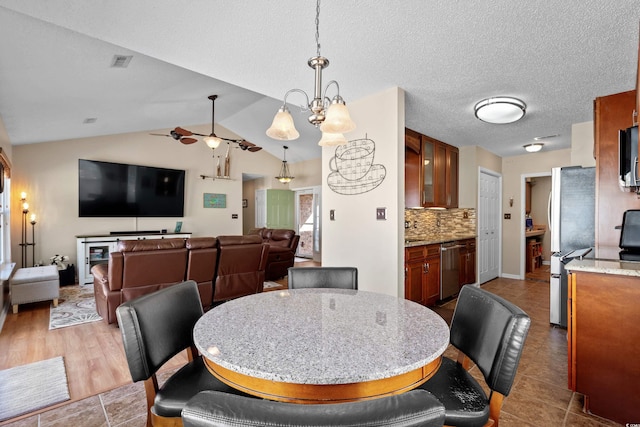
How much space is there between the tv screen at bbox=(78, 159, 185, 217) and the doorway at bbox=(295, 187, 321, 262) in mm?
3319

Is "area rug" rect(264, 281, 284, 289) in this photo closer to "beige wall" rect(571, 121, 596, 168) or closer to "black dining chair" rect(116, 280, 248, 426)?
"black dining chair" rect(116, 280, 248, 426)

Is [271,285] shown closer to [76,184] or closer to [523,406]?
[523,406]

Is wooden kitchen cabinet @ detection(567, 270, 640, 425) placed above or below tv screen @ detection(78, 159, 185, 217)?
below

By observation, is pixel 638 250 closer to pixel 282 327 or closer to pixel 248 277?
pixel 282 327

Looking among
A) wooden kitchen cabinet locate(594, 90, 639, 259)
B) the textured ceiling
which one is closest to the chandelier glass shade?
the textured ceiling

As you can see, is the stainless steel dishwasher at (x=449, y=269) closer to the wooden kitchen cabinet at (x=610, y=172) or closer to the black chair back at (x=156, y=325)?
the wooden kitchen cabinet at (x=610, y=172)

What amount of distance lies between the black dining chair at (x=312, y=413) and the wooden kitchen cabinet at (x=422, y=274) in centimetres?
295

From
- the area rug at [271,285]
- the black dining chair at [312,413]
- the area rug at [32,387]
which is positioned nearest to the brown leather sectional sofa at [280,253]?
the area rug at [271,285]

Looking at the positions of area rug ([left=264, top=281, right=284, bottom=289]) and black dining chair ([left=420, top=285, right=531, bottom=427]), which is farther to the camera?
area rug ([left=264, top=281, right=284, bottom=289])

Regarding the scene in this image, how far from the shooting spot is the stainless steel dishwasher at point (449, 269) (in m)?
4.16

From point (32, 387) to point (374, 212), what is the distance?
116 inches

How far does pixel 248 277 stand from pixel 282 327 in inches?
120

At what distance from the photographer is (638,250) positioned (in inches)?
97.5

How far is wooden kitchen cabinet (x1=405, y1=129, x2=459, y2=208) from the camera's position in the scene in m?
4.34
